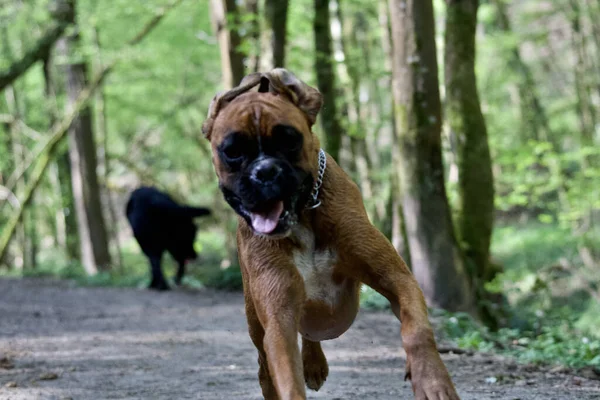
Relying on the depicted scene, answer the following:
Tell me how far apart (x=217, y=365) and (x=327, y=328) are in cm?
306

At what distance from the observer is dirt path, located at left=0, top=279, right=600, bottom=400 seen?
5559 millimetres

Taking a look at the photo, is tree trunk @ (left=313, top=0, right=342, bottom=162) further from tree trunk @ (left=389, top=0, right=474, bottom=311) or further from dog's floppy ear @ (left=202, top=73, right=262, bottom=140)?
dog's floppy ear @ (left=202, top=73, right=262, bottom=140)

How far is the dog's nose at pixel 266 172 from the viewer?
3396mm

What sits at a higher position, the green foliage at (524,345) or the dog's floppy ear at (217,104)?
the dog's floppy ear at (217,104)

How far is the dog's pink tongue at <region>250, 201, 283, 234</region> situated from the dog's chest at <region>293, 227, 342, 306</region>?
27 centimetres

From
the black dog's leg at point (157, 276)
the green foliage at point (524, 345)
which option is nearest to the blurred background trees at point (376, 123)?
the green foliage at point (524, 345)

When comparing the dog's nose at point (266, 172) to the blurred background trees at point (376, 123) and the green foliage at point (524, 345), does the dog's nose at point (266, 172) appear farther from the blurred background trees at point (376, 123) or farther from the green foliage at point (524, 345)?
the blurred background trees at point (376, 123)

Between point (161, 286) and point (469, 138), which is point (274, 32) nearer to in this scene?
point (469, 138)

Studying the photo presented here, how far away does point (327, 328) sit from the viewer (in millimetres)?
4195

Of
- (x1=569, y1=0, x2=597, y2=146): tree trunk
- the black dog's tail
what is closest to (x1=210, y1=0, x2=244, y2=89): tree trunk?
the black dog's tail

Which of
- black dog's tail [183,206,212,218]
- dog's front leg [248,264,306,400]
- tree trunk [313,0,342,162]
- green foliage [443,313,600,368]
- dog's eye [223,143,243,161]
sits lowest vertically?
green foliage [443,313,600,368]

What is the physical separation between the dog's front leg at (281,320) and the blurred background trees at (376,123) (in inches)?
248

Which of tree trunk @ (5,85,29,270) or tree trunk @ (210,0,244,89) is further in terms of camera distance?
tree trunk @ (5,85,29,270)

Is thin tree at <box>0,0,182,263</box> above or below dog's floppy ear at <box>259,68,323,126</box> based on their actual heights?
above
